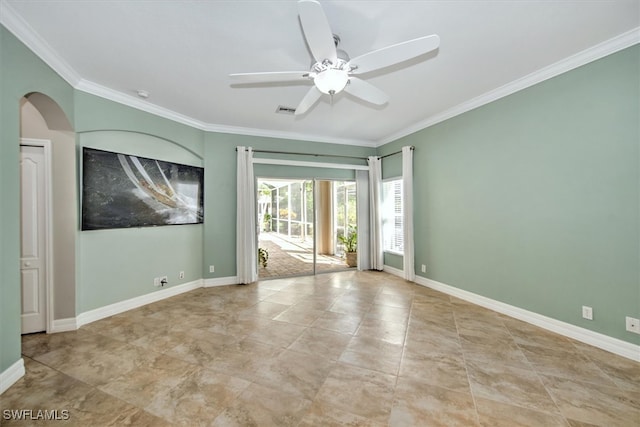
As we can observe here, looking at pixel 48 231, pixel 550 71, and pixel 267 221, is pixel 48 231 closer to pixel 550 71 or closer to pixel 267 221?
pixel 550 71

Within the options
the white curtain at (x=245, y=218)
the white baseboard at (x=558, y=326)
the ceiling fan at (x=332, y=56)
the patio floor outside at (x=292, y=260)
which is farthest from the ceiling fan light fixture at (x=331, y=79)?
the patio floor outside at (x=292, y=260)

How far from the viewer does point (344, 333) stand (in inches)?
112

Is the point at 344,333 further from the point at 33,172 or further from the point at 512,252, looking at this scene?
the point at 33,172

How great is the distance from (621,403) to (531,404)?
2.03ft

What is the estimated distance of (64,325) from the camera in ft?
9.53

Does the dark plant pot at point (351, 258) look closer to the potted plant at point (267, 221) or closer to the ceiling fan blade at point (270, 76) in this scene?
the ceiling fan blade at point (270, 76)

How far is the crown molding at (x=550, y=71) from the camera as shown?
7.50 ft

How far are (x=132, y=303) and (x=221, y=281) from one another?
134 cm

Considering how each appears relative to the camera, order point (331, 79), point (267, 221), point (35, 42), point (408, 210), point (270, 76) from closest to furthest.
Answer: point (331, 79) → point (270, 76) → point (35, 42) → point (408, 210) → point (267, 221)

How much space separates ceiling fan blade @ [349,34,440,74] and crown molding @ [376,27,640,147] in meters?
2.03

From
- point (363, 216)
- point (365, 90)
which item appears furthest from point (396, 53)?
point (363, 216)

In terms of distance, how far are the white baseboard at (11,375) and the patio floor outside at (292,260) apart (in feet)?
10.7

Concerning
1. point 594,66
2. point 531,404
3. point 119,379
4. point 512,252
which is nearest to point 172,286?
point 119,379

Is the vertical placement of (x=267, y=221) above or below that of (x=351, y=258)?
above
